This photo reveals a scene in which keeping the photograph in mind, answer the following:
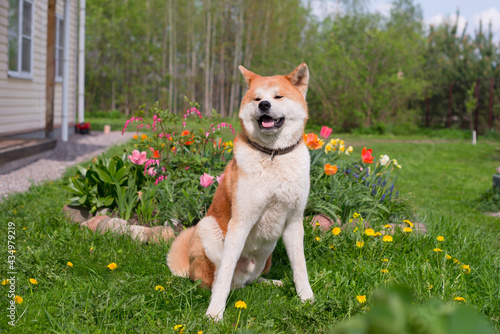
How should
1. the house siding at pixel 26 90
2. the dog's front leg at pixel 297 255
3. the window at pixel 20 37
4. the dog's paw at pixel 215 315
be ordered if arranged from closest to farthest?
1. the dog's paw at pixel 215 315
2. the dog's front leg at pixel 297 255
3. the house siding at pixel 26 90
4. the window at pixel 20 37

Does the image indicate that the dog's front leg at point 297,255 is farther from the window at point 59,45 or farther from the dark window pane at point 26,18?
the window at point 59,45

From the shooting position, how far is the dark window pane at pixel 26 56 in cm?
860

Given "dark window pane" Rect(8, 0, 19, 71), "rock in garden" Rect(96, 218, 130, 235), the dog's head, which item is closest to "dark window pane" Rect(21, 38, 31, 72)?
"dark window pane" Rect(8, 0, 19, 71)

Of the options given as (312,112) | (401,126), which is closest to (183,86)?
(312,112)

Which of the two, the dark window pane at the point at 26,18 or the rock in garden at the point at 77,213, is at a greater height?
the dark window pane at the point at 26,18

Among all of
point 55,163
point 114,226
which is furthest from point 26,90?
point 114,226

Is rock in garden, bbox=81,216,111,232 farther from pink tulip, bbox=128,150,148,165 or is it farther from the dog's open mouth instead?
the dog's open mouth

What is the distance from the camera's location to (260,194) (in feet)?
7.54

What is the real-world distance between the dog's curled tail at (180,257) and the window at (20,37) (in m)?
6.66

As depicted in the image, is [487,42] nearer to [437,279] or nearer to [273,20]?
[273,20]

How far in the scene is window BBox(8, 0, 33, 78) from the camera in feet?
25.6

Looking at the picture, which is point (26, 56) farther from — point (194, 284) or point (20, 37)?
point (194, 284)

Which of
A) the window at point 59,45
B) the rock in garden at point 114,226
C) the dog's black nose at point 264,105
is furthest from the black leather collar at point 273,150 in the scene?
the window at point 59,45

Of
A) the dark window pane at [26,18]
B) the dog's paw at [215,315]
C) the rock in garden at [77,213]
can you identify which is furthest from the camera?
the dark window pane at [26,18]
